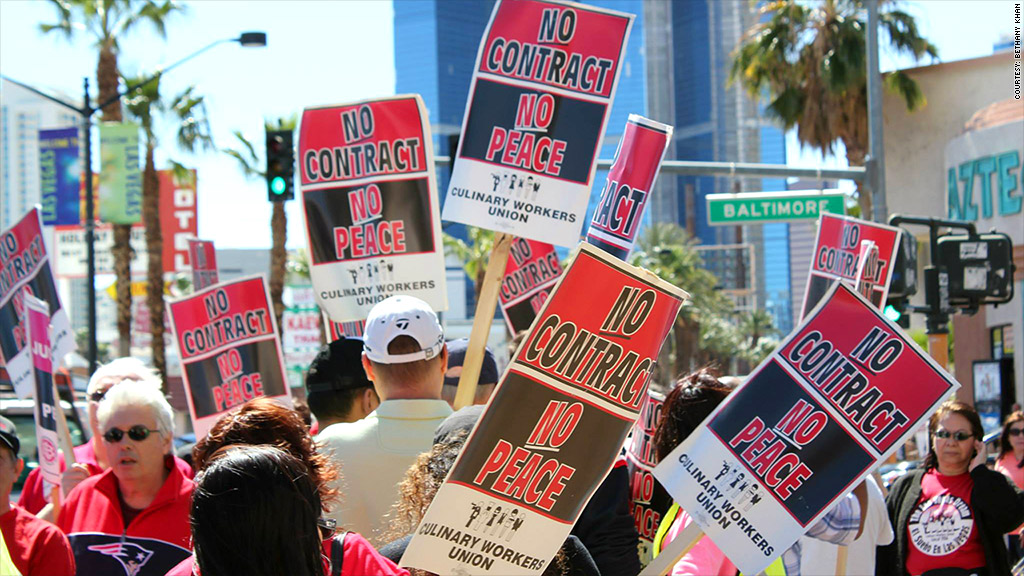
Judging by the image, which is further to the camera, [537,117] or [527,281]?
[527,281]

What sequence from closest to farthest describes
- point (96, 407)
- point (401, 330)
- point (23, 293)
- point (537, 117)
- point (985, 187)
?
point (401, 330), point (96, 407), point (537, 117), point (23, 293), point (985, 187)

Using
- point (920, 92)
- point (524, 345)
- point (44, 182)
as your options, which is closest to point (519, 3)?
point (524, 345)

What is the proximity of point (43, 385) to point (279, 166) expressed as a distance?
969 cm

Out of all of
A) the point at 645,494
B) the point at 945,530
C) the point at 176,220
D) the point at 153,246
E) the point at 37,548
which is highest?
the point at 176,220

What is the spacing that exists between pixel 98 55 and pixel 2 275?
71.1 feet

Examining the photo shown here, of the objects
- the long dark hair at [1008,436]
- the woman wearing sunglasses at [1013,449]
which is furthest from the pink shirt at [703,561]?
the long dark hair at [1008,436]

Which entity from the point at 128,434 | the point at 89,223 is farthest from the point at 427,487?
the point at 89,223

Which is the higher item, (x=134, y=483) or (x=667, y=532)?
(x=134, y=483)

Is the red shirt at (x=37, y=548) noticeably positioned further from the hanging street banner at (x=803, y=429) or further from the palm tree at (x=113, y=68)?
the palm tree at (x=113, y=68)

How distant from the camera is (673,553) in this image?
333 cm

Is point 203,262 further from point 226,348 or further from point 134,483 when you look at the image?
point 134,483

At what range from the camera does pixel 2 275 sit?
7168 mm

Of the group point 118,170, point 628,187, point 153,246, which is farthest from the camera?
point 153,246

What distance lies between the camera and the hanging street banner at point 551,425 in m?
2.92
